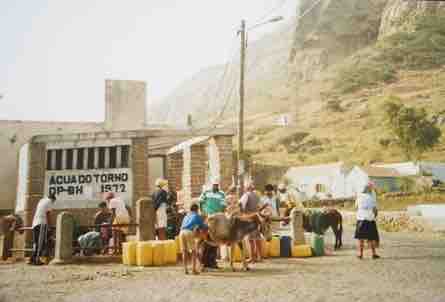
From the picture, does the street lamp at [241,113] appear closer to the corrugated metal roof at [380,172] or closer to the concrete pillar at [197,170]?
the concrete pillar at [197,170]

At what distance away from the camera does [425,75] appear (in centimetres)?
10619

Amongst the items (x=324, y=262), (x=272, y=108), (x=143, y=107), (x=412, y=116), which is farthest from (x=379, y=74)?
(x=324, y=262)

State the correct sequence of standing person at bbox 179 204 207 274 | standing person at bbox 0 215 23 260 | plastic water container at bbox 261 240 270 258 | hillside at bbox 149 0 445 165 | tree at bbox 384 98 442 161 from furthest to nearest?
hillside at bbox 149 0 445 165 < tree at bbox 384 98 442 161 < standing person at bbox 0 215 23 260 < plastic water container at bbox 261 240 270 258 < standing person at bbox 179 204 207 274

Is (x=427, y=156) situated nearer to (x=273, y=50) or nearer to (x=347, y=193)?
(x=347, y=193)

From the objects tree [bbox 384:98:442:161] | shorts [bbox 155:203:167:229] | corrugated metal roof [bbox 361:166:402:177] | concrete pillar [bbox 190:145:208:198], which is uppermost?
tree [bbox 384:98:442:161]

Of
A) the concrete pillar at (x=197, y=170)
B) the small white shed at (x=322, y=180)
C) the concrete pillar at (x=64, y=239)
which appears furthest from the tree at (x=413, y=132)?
the concrete pillar at (x=64, y=239)

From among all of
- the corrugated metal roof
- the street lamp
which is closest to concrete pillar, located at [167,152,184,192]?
the street lamp

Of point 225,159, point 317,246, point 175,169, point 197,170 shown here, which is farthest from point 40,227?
point 317,246

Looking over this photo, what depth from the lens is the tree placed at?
52.6 metres

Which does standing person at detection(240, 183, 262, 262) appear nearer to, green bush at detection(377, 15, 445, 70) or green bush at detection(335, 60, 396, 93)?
green bush at detection(335, 60, 396, 93)

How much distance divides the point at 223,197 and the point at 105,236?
348 cm

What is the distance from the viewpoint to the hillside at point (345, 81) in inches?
3123

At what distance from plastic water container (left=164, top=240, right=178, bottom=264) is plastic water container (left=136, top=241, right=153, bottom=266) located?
1.32 feet

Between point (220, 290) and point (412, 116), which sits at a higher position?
point (412, 116)
